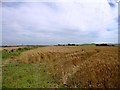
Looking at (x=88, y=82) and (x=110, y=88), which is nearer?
(x=110, y=88)

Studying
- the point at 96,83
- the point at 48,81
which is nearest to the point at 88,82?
the point at 96,83

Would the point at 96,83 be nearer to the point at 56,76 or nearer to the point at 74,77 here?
the point at 74,77

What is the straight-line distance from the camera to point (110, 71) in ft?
20.0

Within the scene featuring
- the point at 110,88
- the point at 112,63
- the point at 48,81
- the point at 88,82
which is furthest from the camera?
the point at 48,81

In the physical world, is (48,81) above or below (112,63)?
below

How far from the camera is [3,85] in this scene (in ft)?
22.4

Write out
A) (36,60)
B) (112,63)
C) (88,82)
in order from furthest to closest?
1. (36,60)
2. (112,63)
3. (88,82)

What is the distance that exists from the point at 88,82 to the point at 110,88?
72 cm

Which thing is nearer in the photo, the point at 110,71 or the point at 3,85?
the point at 110,71

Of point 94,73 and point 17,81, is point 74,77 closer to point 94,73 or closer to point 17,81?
point 94,73

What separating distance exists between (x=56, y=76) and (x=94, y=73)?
1.65 metres

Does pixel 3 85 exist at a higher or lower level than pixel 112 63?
lower

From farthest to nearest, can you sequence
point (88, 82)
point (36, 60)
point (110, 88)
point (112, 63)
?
point (36, 60) < point (112, 63) < point (88, 82) < point (110, 88)

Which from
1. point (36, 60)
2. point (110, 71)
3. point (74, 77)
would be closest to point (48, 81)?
point (74, 77)
